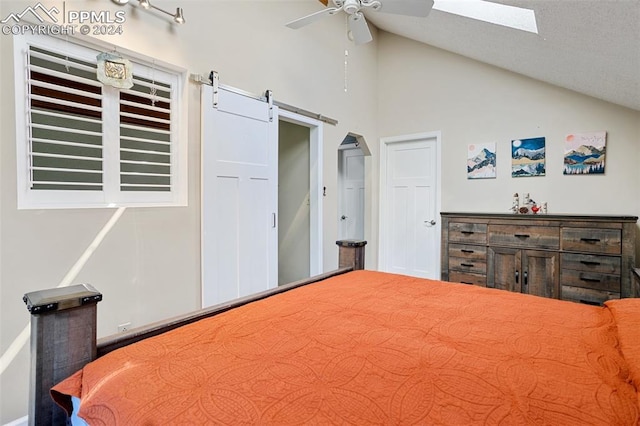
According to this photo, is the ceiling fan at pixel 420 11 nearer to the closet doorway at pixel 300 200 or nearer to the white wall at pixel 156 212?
the white wall at pixel 156 212

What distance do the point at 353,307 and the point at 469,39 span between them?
303 cm

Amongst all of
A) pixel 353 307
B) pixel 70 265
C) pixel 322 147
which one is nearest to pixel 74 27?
pixel 70 265

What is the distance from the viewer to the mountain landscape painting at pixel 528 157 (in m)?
3.55

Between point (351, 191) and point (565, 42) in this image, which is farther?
point (351, 191)

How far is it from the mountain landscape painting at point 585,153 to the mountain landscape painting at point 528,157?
0.21 m

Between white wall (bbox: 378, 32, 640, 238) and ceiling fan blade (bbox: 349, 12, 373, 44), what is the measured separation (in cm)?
198

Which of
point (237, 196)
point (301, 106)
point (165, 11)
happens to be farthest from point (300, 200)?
point (165, 11)

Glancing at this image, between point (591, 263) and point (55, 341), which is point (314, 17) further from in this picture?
point (591, 263)

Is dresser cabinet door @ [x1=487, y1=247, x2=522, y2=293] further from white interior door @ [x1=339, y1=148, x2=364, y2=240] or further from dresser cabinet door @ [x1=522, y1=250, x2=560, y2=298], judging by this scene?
white interior door @ [x1=339, y1=148, x2=364, y2=240]

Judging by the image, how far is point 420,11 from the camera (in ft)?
6.86

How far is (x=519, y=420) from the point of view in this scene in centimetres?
67

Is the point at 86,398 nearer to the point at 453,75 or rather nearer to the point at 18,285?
the point at 18,285

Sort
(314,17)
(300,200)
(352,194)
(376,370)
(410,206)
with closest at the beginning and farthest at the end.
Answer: (376,370)
(314,17)
(300,200)
(410,206)
(352,194)

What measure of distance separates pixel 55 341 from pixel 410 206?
4142 millimetres
